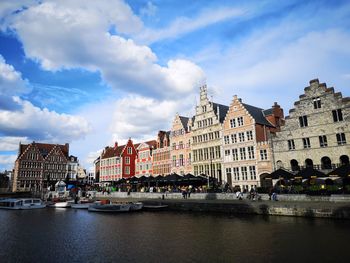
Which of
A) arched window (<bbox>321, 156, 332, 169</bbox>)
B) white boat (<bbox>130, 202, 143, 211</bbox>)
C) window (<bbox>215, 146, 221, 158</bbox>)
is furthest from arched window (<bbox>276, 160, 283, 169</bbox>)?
white boat (<bbox>130, 202, 143, 211</bbox>)

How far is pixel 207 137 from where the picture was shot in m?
51.5

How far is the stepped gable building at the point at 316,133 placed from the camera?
33.8 metres

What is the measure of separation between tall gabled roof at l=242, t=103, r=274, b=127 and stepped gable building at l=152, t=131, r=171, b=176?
801 inches

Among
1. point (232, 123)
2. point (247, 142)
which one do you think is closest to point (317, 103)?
point (247, 142)

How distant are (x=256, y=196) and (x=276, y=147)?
10.6 meters

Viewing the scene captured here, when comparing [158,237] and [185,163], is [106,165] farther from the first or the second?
[158,237]

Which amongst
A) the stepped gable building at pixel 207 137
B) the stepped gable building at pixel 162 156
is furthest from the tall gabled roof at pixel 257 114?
the stepped gable building at pixel 162 156

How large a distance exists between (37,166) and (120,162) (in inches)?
1264

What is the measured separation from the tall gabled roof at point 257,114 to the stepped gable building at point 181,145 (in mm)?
12935

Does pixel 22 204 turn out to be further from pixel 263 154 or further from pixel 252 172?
pixel 263 154

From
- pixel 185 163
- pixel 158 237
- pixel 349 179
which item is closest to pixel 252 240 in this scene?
pixel 158 237

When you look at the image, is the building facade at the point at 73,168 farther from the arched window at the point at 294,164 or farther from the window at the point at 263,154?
the arched window at the point at 294,164

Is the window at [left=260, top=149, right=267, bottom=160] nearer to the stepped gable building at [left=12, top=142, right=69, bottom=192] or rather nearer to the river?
the river

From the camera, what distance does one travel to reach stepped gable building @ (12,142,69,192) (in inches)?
3398
